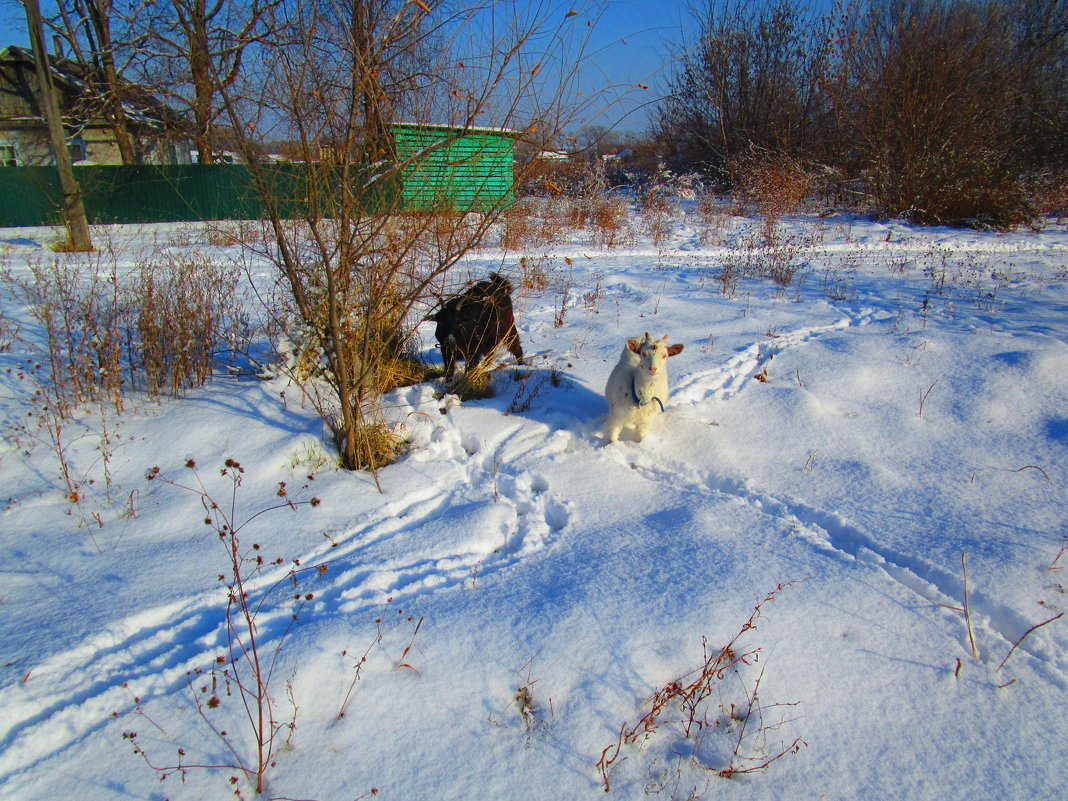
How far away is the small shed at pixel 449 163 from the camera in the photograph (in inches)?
131

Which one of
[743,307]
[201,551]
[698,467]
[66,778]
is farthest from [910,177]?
[66,778]

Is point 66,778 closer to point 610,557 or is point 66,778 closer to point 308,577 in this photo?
point 308,577

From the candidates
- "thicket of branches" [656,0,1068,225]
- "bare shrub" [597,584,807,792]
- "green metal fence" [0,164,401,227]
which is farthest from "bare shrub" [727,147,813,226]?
"green metal fence" [0,164,401,227]

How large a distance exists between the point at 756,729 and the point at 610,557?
3.69 ft

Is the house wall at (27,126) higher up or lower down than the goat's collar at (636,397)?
higher up

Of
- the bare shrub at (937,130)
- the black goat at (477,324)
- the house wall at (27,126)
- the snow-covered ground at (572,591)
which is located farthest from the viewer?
the house wall at (27,126)

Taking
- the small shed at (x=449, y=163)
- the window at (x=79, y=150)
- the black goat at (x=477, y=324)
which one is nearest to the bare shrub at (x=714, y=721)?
the small shed at (x=449, y=163)

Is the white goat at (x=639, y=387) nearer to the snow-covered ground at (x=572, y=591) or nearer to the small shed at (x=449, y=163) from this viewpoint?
the snow-covered ground at (x=572, y=591)

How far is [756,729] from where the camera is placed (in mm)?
2240

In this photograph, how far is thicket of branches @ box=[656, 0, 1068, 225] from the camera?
13805mm

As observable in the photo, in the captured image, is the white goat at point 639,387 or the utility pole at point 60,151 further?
the utility pole at point 60,151

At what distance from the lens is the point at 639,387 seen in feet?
13.6

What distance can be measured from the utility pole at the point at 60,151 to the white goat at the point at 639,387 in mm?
12232

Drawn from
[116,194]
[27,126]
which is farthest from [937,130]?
[27,126]
